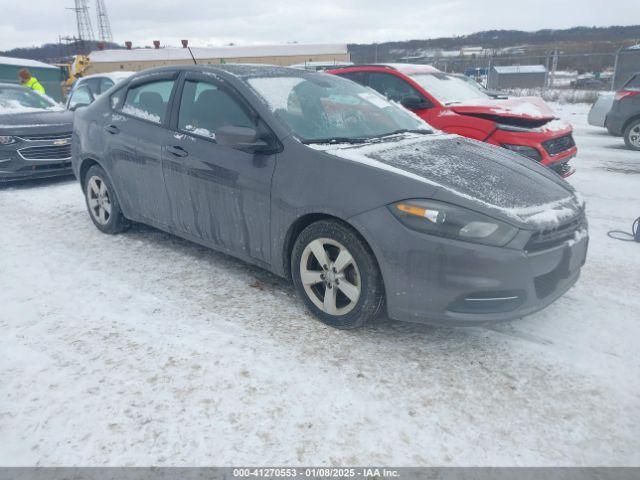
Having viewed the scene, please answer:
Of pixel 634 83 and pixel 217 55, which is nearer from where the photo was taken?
pixel 634 83

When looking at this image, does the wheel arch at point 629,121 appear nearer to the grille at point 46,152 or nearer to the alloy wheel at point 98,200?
the alloy wheel at point 98,200

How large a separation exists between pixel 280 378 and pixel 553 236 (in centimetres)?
173

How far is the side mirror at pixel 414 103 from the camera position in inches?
264

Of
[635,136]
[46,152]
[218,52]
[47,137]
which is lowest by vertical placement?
[635,136]

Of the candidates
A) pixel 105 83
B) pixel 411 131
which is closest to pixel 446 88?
pixel 411 131

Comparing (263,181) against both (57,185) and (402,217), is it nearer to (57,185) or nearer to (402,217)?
(402,217)

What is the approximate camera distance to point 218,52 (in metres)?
47.8

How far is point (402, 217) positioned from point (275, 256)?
105 cm

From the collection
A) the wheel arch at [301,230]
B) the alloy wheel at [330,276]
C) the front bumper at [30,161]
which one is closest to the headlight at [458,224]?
the wheel arch at [301,230]

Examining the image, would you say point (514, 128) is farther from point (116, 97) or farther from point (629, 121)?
point (629, 121)

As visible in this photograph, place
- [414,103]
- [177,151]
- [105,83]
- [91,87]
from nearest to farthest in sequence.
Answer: [177,151] < [414,103] < [105,83] < [91,87]

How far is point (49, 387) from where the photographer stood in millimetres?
2596

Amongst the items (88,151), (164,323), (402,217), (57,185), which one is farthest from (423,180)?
(57,185)

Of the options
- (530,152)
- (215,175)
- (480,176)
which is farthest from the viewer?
(530,152)
